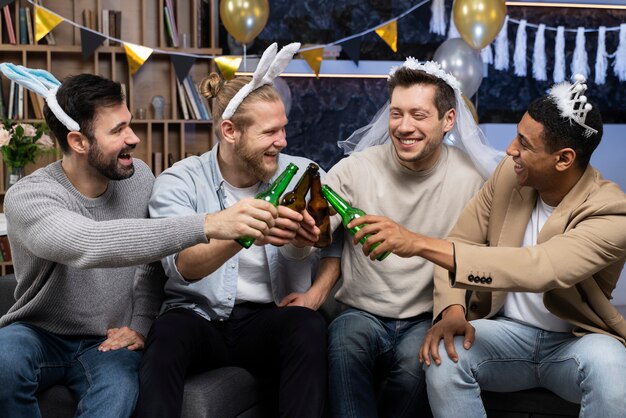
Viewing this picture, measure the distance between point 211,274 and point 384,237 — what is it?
0.61 m

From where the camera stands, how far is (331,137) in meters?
6.15

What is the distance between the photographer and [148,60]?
608 centimetres

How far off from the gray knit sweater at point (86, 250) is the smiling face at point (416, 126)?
0.81 meters

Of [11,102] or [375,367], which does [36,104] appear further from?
[375,367]

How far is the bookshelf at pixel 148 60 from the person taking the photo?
5.88 m

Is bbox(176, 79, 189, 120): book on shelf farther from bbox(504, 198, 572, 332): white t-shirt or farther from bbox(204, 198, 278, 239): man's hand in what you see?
bbox(204, 198, 278, 239): man's hand

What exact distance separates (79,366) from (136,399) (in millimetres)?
239

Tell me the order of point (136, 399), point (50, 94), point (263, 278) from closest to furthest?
point (136, 399), point (50, 94), point (263, 278)

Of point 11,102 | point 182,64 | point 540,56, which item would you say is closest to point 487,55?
point 540,56

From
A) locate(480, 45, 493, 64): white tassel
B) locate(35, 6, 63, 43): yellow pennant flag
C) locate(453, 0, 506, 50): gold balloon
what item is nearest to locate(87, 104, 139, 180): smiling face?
locate(453, 0, 506, 50): gold balloon

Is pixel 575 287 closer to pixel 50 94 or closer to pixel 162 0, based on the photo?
pixel 50 94

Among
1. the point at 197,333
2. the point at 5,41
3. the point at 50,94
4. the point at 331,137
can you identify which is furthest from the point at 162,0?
the point at 197,333

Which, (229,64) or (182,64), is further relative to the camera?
(182,64)

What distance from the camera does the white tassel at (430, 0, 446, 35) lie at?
6074 mm
